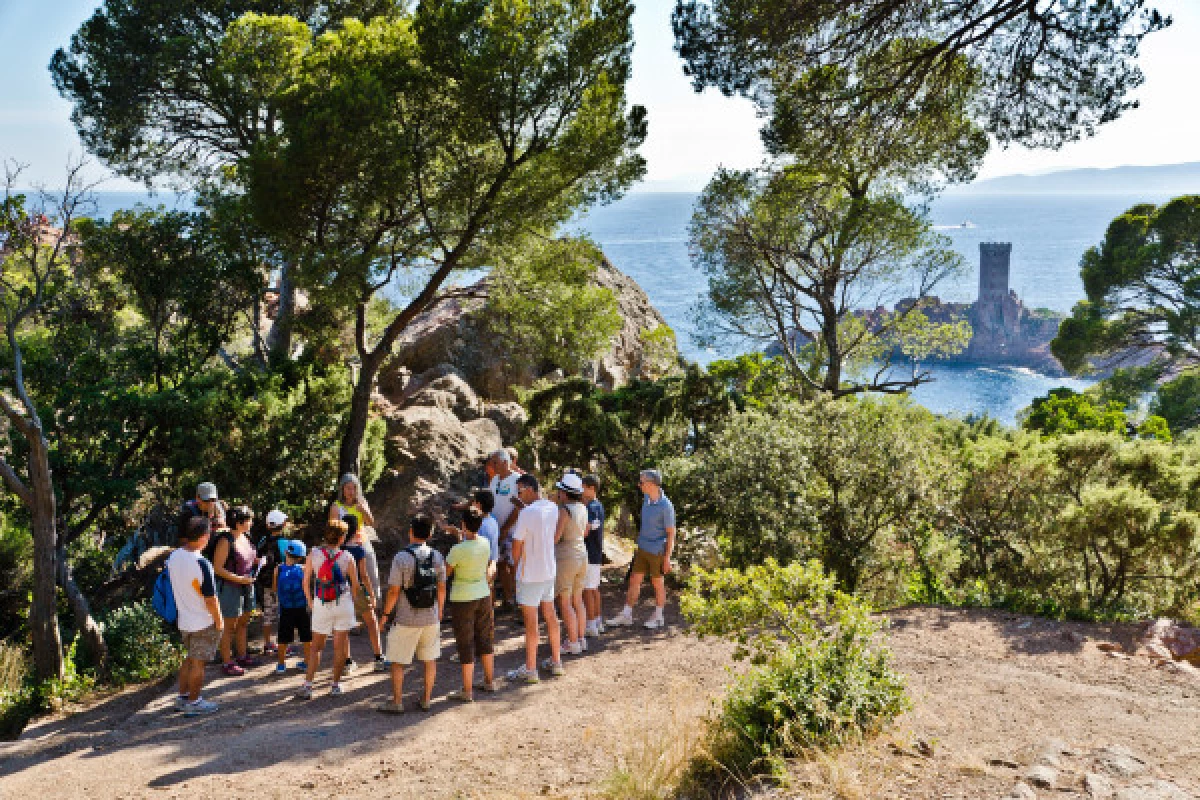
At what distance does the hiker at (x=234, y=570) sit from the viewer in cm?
821

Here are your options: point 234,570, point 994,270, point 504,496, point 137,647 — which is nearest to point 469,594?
point 504,496

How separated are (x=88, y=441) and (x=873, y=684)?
10610 mm

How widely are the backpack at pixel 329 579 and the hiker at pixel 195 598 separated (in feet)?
2.86

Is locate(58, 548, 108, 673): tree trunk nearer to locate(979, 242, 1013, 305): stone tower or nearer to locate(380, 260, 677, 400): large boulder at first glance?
locate(380, 260, 677, 400): large boulder

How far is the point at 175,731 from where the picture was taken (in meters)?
7.35

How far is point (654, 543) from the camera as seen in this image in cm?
971

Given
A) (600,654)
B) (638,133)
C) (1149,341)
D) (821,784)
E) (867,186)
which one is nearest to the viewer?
(821,784)

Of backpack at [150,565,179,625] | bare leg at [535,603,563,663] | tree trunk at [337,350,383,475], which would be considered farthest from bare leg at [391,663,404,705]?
tree trunk at [337,350,383,475]

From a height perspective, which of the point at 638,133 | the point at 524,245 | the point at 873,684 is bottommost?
the point at 873,684

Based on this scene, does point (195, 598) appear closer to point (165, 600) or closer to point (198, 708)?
point (165, 600)

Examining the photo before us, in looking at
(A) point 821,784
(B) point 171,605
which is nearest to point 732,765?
(A) point 821,784

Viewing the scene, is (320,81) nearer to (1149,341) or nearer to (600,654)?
(600,654)

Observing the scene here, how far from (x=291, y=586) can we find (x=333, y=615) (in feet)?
2.20

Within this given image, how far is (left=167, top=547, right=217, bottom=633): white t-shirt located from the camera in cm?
738
